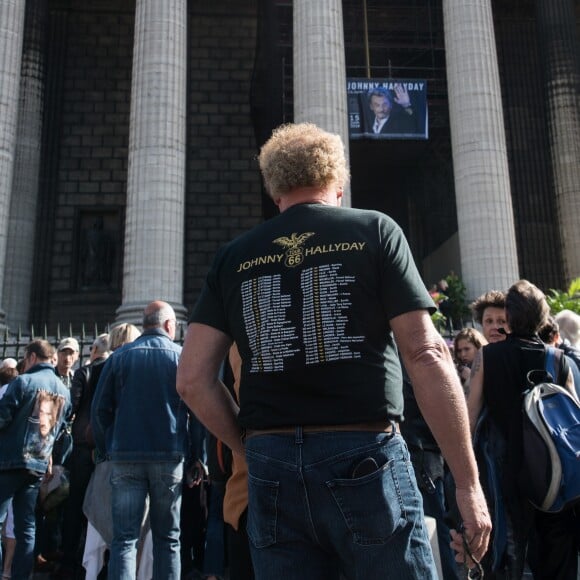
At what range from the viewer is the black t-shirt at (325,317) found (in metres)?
2.16

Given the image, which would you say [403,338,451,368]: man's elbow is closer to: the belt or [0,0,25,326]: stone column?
the belt

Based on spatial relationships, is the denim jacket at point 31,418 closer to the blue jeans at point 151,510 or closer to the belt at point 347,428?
the blue jeans at point 151,510

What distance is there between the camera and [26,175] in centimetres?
2006

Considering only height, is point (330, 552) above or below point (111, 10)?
below

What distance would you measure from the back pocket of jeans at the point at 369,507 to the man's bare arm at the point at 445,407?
22cm

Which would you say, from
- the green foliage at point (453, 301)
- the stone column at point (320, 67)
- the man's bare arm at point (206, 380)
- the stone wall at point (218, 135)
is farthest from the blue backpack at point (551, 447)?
the stone wall at point (218, 135)

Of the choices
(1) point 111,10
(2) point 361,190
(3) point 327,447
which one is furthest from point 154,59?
(3) point 327,447

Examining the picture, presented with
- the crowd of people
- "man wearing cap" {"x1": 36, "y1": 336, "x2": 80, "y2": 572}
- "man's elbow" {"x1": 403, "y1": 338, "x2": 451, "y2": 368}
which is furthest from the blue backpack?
"man wearing cap" {"x1": 36, "y1": 336, "x2": 80, "y2": 572}

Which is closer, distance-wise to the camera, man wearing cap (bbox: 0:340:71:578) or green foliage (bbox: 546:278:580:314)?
man wearing cap (bbox: 0:340:71:578)

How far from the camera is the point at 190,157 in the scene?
22.6m

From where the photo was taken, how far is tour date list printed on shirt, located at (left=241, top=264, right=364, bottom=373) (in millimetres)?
2184

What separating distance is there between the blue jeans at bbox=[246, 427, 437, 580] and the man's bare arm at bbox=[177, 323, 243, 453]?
353 mm

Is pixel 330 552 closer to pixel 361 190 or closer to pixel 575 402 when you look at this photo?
pixel 575 402

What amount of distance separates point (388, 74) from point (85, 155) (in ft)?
32.5
